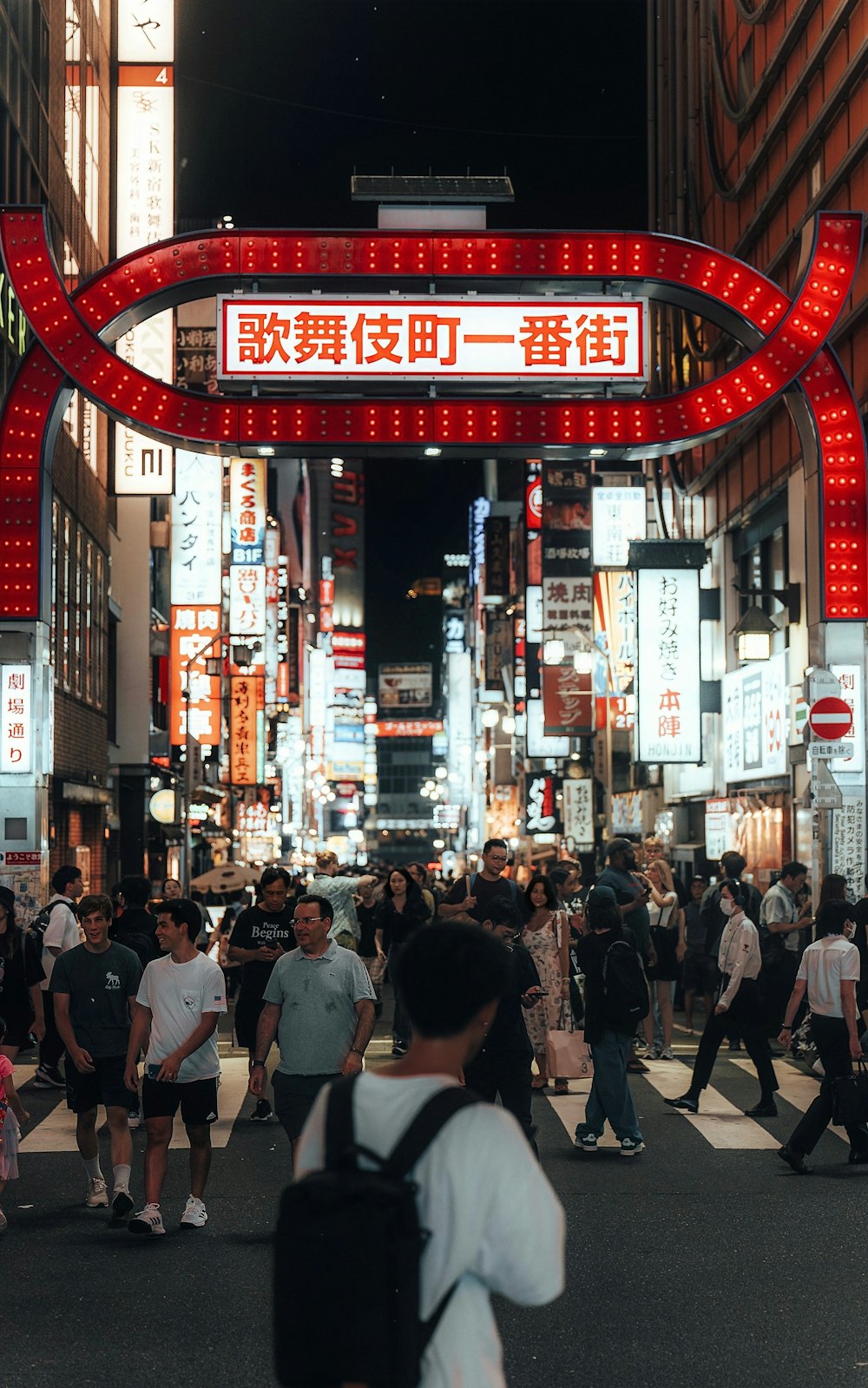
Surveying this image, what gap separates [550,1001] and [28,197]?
60.9 feet

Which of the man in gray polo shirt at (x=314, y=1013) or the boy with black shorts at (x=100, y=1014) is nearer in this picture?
the man in gray polo shirt at (x=314, y=1013)

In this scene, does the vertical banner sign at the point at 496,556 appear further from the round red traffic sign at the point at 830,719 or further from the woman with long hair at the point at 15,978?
the woman with long hair at the point at 15,978

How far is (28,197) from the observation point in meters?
27.1

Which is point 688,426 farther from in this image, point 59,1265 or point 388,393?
point 59,1265

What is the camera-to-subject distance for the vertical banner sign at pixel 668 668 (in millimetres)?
31234

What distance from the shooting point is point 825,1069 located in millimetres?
11188

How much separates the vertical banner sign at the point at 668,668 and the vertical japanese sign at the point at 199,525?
669 inches

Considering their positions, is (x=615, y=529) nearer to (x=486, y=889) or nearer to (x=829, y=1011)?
(x=486, y=889)

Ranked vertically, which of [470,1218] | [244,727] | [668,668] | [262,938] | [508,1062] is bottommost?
[508,1062]

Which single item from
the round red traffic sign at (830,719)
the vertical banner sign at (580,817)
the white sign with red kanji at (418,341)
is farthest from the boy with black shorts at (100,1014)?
the vertical banner sign at (580,817)

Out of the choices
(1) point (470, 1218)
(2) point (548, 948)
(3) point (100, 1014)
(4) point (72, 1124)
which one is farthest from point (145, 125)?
(1) point (470, 1218)

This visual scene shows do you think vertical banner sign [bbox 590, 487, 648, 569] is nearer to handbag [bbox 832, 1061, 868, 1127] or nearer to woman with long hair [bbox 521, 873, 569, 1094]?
woman with long hair [bbox 521, 873, 569, 1094]

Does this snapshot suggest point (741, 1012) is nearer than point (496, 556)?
Yes

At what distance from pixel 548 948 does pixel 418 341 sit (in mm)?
6624
